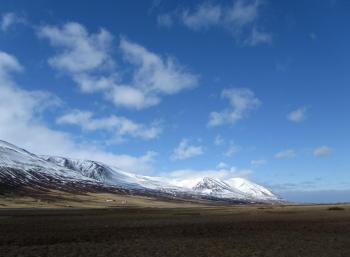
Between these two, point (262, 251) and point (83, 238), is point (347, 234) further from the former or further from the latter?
point (83, 238)

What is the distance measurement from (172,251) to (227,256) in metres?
4.21

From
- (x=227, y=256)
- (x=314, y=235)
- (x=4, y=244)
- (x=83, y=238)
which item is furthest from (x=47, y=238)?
(x=314, y=235)

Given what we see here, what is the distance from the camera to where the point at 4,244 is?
31781mm

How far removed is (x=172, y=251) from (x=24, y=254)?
9488mm

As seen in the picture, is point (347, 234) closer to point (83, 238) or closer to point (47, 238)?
point (83, 238)

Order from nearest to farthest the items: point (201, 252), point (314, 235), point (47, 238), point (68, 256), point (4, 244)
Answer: point (68, 256)
point (201, 252)
point (4, 244)
point (47, 238)
point (314, 235)

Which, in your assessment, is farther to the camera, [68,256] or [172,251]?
[172,251]

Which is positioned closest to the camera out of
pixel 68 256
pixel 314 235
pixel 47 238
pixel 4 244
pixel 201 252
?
pixel 68 256

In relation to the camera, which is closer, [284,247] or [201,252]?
[201,252]

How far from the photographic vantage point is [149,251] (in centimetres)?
2956

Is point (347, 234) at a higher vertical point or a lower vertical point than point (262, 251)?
higher

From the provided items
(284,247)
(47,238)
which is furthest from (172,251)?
(47,238)

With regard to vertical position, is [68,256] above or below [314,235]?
below

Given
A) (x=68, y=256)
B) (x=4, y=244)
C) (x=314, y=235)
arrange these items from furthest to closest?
(x=314, y=235), (x=4, y=244), (x=68, y=256)
